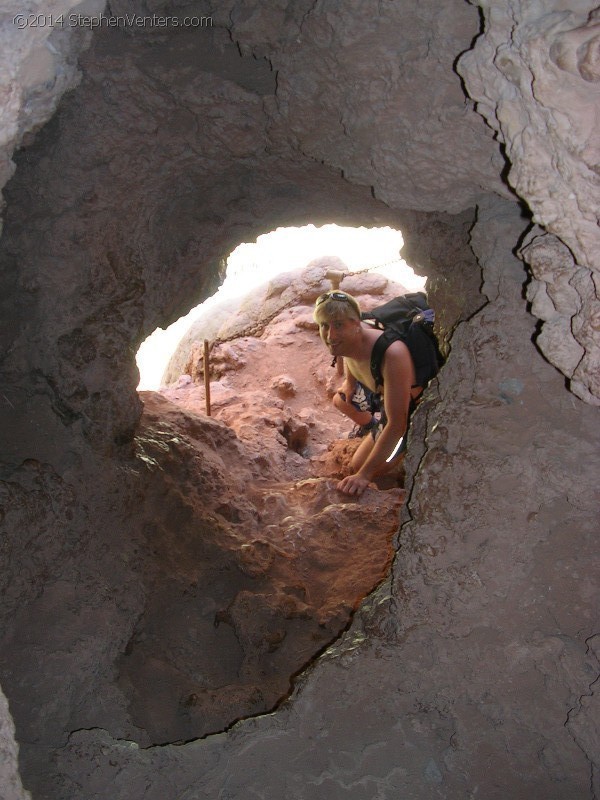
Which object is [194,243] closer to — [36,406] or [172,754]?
[36,406]

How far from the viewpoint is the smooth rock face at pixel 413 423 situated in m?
1.30

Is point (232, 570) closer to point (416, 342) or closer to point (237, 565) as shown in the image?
point (237, 565)

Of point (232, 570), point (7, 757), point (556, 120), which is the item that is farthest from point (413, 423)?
point (7, 757)

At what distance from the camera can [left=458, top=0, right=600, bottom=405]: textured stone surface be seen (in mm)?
963

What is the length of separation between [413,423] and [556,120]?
1.09 metres

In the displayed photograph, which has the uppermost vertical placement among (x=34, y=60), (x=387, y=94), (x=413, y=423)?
(x=387, y=94)

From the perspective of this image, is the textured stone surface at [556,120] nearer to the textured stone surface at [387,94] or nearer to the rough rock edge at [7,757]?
the textured stone surface at [387,94]

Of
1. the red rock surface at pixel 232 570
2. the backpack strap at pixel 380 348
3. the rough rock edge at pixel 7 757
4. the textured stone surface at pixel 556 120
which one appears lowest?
the rough rock edge at pixel 7 757

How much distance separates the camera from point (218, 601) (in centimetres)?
231

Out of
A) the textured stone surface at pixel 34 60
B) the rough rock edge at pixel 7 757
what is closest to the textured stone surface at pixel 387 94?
the textured stone surface at pixel 34 60

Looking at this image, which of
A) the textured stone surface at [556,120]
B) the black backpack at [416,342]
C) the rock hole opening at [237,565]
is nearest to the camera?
the textured stone surface at [556,120]

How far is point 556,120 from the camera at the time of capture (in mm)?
1029

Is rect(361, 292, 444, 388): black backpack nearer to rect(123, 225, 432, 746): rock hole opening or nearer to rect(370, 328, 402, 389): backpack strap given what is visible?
rect(370, 328, 402, 389): backpack strap

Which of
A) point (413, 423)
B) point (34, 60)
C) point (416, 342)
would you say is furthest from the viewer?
point (416, 342)
